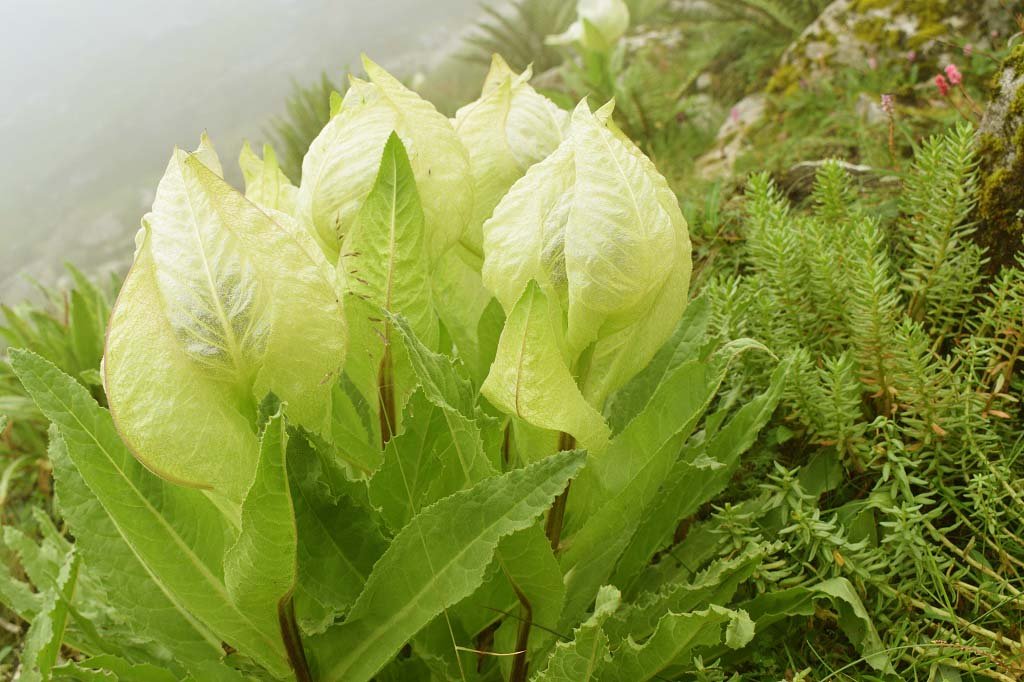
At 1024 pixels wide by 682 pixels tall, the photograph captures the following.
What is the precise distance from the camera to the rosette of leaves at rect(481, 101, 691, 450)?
60 centimetres

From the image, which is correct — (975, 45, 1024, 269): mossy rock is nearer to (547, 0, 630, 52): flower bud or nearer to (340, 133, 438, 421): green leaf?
(340, 133, 438, 421): green leaf

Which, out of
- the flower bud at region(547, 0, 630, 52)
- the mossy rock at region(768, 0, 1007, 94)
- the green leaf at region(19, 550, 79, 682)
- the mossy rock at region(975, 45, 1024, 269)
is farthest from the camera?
the flower bud at region(547, 0, 630, 52)

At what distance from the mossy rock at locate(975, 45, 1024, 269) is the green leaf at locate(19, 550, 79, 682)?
3.96 ft

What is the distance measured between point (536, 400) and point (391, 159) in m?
0.23

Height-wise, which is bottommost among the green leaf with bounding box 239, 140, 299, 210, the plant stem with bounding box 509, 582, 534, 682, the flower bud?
the flower bud

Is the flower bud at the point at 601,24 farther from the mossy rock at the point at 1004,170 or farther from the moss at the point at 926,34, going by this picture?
the mossy rock at the point at 1004,170

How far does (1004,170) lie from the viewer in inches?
44.6

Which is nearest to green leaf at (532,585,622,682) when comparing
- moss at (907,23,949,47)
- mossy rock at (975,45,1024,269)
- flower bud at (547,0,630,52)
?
mossy rock at (975,45,1024,269)

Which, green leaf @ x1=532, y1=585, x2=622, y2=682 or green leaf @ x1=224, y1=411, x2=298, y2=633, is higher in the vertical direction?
green leaf @ x1=224, y1=411, x2=298, y2=633

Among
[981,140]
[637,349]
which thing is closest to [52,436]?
[637,349]

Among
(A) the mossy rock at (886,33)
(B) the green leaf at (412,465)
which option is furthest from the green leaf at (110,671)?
(A) the mossy rock at (886,33)

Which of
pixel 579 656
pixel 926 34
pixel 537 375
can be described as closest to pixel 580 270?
pixel 537 375

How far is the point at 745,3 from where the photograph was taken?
119 inches

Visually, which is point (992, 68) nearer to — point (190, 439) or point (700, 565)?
point (700, 565)
